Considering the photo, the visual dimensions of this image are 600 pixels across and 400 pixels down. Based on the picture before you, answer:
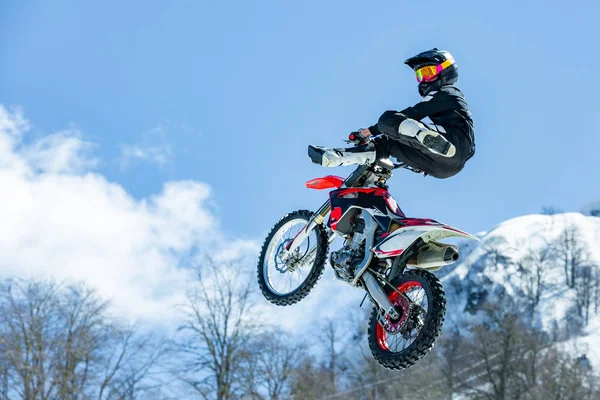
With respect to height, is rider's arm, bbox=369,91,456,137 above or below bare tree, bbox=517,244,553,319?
below

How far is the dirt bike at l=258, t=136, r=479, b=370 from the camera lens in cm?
895

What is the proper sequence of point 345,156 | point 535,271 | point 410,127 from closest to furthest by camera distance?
point 410,127, point 345,156, point 535,271

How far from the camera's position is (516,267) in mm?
163625

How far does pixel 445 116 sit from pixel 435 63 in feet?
2.20

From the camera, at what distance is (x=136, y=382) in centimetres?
4388

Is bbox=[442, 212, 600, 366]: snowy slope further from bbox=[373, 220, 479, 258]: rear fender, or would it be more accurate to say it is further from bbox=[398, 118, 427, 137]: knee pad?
bbox=[398, 118, 427, 137]: knee pad

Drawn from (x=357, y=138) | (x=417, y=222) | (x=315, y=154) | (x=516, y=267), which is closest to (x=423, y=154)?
(x=417, y=222)

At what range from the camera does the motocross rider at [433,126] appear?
29.1ft

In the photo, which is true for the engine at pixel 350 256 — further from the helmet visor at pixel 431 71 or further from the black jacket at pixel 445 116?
the helmet visor at pixel 431 71

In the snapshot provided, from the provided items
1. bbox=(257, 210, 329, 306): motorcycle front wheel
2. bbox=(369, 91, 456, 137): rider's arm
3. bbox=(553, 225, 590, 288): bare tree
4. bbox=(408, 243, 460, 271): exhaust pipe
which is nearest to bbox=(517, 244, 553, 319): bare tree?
bbox=(553, 225, 590, 288): bare tree

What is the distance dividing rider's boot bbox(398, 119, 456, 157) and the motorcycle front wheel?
2592 millimetres

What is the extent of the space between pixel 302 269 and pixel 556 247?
522 ft

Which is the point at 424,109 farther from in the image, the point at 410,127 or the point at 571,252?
the point at 571,252

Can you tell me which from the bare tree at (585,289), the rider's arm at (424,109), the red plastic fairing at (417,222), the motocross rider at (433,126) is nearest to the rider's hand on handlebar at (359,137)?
the motocross rider at (433,126)
